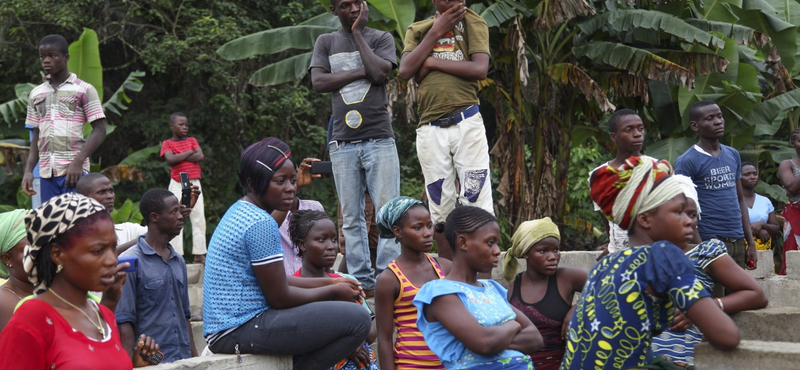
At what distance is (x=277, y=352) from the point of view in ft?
15.1

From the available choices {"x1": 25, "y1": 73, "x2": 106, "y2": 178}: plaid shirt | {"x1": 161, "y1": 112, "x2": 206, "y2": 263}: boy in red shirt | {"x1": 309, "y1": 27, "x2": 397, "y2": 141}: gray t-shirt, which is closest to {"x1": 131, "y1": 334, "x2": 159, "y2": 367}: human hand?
{"x1": 309, "y1": 27, "x2": 397, "y2": 141}: gray t-shirt

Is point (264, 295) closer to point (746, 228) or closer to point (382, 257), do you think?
point (382, 257)

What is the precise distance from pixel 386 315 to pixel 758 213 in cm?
689

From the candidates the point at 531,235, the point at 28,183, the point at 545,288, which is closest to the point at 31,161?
the point at 28,183

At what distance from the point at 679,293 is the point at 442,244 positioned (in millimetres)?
2844

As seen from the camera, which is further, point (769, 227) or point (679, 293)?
point (769, 227)

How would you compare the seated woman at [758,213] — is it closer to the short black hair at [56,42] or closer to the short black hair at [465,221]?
the short black hair at [465,221]

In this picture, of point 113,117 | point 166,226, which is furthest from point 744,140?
point 113,117

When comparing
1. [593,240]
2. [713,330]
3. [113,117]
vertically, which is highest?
[713,330]

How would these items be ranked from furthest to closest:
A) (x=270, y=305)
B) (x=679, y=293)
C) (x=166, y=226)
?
(x=166, y=226), (x=270, y=305), (x=679, y=293)

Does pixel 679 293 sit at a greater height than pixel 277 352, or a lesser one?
greater

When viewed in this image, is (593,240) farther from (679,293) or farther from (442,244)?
(679,293)

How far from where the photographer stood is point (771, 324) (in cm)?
513

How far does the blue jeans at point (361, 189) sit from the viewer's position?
6.39 m
